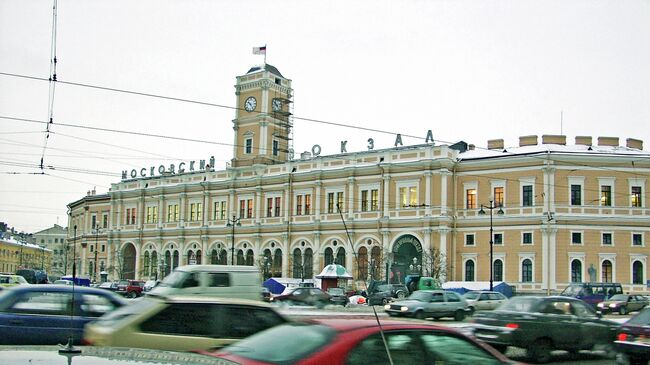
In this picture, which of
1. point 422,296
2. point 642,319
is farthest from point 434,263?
point 642,319

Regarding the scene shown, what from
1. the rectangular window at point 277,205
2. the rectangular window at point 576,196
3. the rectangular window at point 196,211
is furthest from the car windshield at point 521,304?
the rectangular window at point 196,211

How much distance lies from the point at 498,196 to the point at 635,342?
145 ft

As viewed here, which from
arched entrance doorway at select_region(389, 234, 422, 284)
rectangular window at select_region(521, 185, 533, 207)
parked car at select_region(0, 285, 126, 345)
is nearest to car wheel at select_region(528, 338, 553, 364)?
parked car at select_region(0, 285, 126, 345)

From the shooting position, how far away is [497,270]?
54.7m

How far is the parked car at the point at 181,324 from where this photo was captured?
9.44 meters

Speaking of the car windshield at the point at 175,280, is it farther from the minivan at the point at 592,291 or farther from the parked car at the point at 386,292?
the minivan at the point at 592,291

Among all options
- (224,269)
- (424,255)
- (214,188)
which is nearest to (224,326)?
(224,269)

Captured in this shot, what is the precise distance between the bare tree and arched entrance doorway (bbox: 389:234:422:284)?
51.9 inches

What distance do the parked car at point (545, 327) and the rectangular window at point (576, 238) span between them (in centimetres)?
3960

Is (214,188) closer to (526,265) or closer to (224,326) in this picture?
(526,265)

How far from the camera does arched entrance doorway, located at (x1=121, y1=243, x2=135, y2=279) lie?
76.6m

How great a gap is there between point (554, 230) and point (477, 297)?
21487mm

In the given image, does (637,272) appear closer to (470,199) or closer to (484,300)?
(470,199)

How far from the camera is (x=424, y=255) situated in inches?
2179
